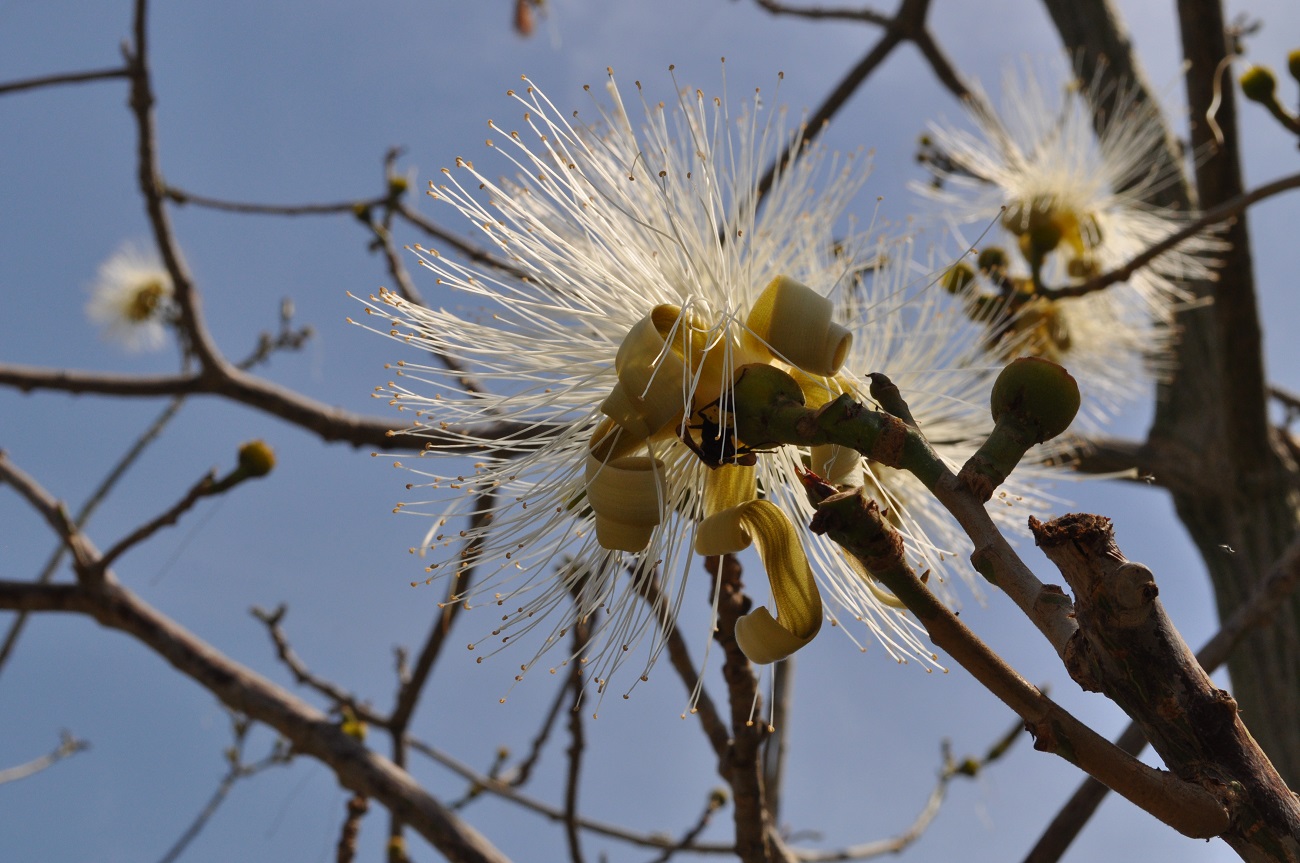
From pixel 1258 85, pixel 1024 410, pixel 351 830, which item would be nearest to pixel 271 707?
pixel 351 830

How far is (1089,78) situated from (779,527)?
14.6 ft

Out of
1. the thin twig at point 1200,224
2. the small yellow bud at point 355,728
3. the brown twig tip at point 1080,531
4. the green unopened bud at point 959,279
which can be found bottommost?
the brown twig tip at point 1080,531

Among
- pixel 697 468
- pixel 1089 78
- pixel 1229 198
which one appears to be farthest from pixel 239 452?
pixel 1089 78

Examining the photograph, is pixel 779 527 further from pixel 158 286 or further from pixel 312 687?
pixel 158 286

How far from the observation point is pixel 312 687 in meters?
3.89

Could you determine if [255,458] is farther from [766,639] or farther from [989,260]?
[989,260]

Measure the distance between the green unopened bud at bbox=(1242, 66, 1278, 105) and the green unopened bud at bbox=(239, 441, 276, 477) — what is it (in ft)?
9.53

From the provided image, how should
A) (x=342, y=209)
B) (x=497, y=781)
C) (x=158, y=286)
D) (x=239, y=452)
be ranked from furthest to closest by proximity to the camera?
1. (x=158, y=286)
2. (x=342, y=209)
3. (x=497, y=781)
4. (x=239, y=452)

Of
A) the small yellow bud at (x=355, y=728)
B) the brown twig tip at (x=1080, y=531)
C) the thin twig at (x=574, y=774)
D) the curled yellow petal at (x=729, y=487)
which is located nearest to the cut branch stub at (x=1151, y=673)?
the brown twig tip at (x=1080, y=531)

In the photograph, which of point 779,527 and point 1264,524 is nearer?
point 779,527

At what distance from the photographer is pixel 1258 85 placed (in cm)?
309

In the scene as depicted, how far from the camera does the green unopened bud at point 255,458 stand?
9.41ft

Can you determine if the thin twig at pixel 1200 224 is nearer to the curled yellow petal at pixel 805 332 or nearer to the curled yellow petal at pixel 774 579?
the curled yellow petal at pixel 805 332

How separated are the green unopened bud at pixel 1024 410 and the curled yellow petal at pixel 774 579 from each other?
36 centimetres
